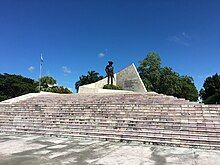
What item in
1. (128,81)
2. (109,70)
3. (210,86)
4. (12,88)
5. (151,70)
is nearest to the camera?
(128,81)

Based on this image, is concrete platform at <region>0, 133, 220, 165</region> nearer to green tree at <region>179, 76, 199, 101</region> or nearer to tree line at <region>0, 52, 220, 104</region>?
tree line at <region>0, 52, 220, 104</region>

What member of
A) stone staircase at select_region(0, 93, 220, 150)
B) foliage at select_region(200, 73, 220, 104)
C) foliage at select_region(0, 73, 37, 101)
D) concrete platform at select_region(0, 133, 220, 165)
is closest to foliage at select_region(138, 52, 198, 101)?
foliage at select_region(200, 73, 220, 104)

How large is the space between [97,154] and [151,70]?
39.0m

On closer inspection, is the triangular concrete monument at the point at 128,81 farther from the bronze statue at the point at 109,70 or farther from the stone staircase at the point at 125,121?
the stone staircase at the point at 125,121

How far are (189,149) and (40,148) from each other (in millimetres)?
4398

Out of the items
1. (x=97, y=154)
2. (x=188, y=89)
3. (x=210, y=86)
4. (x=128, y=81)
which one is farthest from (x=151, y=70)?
(x=97, y=154)

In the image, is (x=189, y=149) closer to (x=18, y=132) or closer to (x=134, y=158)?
(x=134, y=158)

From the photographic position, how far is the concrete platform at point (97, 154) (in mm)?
5957

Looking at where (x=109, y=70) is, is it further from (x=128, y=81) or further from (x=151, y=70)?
(x=151, y=70)

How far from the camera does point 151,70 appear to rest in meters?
44.8

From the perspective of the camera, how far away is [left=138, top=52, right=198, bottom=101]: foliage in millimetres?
41250

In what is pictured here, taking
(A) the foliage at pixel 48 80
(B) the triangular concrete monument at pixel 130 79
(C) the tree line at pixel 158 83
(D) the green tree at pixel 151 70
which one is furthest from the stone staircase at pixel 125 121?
(A) the foliage at pixel 48 80

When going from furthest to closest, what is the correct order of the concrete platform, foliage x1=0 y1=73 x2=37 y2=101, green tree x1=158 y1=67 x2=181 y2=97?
green tree x1=158 y1=67 x2=181 y2=97 → foliage x1=0 y1=73 x2=37 y2=101 → the concrete platform

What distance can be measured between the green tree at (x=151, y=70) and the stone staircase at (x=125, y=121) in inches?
1211
